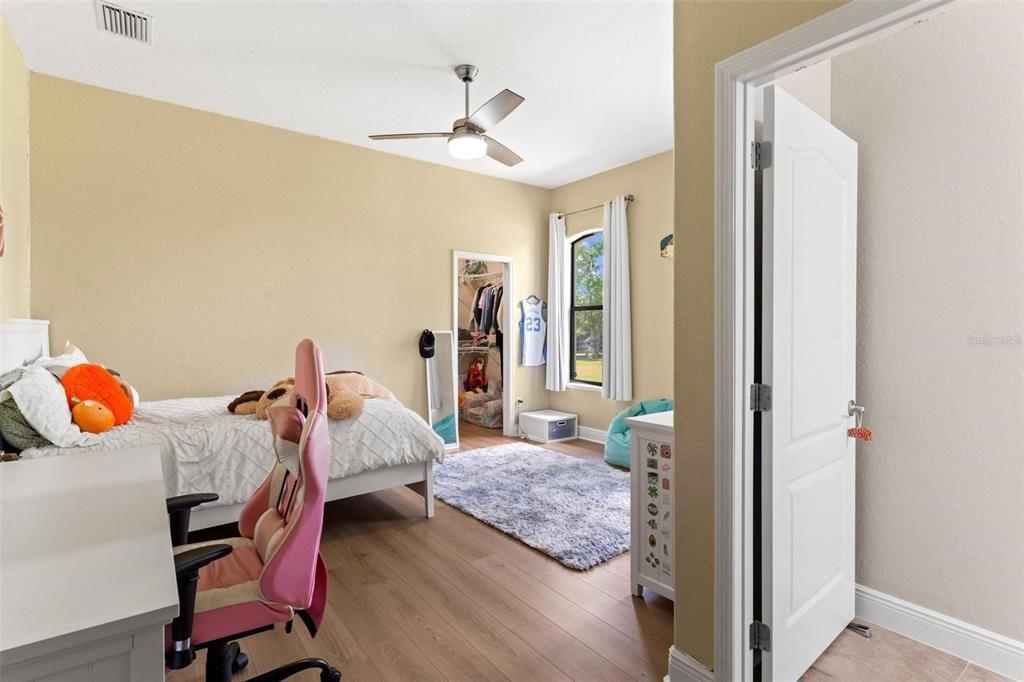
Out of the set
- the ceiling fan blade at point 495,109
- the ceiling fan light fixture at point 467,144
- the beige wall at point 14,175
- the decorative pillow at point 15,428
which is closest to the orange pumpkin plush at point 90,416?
the decorative pillow at point 15,428

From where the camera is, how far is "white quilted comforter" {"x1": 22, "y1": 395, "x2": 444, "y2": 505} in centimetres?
257

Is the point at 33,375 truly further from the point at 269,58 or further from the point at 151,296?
the point at 269,58

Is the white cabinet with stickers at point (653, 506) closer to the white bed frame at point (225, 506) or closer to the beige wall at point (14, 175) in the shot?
the white bed frame at point (225, 506)

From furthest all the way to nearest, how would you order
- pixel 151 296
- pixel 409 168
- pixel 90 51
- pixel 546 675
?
pixel 409 168 → pixel 151 296 → pixel 90 51 → pixel 546 675

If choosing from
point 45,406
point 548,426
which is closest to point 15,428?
point 45,406

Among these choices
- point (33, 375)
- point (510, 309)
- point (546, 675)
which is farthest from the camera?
point (510, 309)

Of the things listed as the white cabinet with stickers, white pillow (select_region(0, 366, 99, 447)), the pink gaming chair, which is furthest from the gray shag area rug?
white pillow (select_region(0, 366, 99, 447))

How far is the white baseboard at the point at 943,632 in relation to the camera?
6.00ft

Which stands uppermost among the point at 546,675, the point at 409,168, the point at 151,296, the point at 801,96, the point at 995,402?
the point at 409,168

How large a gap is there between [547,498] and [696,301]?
2.34 m

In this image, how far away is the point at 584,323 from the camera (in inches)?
233

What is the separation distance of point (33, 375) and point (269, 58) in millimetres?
2160

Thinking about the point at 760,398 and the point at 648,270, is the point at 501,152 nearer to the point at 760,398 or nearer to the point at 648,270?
the point at 648,270

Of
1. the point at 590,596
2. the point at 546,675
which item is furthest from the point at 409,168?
the point at 546,675
